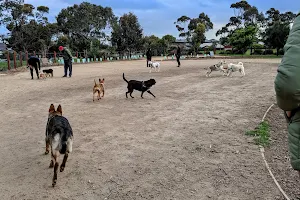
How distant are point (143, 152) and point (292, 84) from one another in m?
3.64

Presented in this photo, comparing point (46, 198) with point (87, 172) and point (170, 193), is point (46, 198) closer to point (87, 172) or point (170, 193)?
point (87, 172)

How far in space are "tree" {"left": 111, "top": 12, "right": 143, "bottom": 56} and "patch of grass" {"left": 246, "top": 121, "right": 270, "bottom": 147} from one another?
142ft

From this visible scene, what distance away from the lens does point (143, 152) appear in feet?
16.9

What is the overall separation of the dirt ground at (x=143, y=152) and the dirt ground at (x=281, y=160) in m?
0.17

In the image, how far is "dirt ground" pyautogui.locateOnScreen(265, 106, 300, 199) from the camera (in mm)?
3814

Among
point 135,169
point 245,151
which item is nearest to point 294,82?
point 135,169

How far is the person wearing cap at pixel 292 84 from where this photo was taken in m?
1.76

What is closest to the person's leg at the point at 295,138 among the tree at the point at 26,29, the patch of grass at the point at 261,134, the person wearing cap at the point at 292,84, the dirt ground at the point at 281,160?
the person wearing cap at the point at 292,84

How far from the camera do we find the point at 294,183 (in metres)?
3.90

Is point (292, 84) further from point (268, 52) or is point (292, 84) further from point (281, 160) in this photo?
point (268, 52)

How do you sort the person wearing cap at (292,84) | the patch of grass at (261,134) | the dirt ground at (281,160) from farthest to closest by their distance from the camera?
the patch of grass at (261,134) < the dirt ground at (281,160) < the person wearing cap at (292,84)

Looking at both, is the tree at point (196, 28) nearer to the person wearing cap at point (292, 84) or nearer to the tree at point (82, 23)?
the tree at point (82, 23)

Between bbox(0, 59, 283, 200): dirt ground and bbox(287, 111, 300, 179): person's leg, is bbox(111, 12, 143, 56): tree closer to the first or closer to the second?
bbox(0, 59, 283, 200): dirt ground

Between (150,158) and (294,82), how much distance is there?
3372mm
